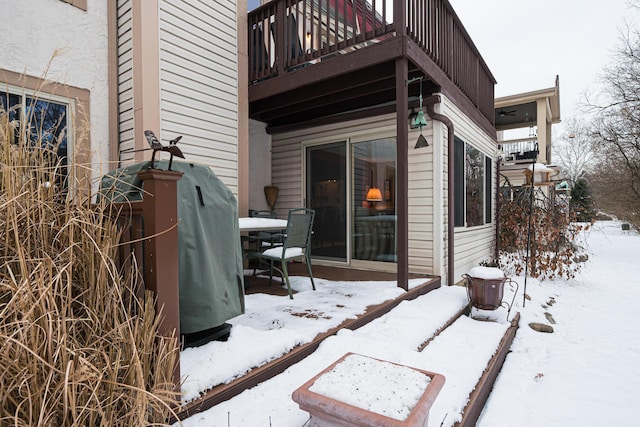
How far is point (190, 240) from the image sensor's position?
65.5 inches

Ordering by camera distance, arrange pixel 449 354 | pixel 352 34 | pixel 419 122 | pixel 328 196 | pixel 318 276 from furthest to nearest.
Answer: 1. pixel 328 196
2. pixel 318 276
3. pixel 352 34
4. pixel 419 122
5. pixel 449 354

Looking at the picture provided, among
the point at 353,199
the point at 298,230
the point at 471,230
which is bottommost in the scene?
the point at 471,230

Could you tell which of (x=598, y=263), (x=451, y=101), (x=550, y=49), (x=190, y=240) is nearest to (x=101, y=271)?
(x=190, y=240)

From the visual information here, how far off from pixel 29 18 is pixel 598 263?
10806 millimetres

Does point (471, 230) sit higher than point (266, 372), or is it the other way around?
point (471, 230)

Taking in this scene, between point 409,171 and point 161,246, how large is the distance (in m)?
3.76

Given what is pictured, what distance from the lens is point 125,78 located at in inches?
137

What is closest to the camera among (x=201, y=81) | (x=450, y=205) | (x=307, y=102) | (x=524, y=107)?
(x=201, y=81)

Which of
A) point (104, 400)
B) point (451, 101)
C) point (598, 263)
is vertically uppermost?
point (451, 101)

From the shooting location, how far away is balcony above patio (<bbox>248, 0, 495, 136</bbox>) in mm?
3447

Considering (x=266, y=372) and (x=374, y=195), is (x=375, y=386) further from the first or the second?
(x=374, y=195)

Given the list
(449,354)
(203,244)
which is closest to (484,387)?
(449,354)

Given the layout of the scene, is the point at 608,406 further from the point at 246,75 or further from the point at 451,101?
the point at 246,75

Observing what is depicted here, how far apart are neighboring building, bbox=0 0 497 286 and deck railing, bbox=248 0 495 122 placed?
24 millimetres
